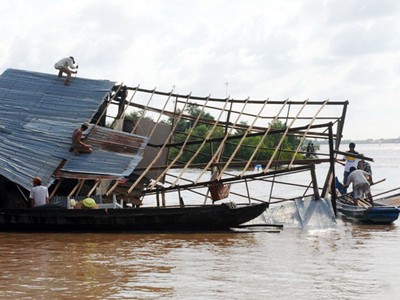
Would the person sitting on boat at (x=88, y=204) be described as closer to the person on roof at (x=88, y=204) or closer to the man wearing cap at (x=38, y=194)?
the person on roof at (x=88, y=204)

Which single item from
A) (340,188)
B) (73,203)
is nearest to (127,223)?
(73,203)

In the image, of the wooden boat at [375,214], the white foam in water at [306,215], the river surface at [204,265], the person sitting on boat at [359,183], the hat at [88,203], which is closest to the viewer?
the river surface at [204,265]

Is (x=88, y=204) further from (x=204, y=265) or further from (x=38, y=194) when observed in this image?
(x=204, y=265)

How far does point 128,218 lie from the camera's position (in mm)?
13828

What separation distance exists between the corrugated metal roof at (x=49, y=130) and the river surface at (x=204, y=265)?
57.2 inches

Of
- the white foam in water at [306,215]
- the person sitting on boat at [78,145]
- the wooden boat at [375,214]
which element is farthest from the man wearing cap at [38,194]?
the wooden boat at [375,214]

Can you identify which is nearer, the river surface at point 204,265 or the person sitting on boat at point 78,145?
the river surface at point 204,265

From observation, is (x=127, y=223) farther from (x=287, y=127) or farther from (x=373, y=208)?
(x=373, y=208)

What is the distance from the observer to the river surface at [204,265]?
8.87 metres

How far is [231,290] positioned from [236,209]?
15.9 feet

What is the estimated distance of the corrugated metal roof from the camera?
47.4 ft

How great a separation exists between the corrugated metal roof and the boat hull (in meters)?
0.68

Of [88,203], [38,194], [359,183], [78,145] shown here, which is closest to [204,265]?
[88,203]

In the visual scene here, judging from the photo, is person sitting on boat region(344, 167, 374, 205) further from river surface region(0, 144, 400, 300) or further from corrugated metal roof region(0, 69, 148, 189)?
corrugated metal roof region(0, 69, 148, 189)
